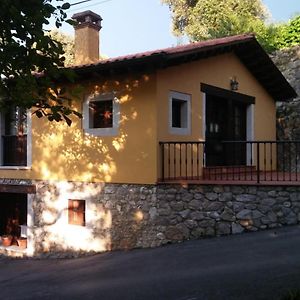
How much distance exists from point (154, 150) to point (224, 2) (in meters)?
19.5

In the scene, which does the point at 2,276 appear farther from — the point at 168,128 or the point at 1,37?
the point at 1,37

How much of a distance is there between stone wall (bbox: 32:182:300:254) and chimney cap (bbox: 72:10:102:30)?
5124 mm

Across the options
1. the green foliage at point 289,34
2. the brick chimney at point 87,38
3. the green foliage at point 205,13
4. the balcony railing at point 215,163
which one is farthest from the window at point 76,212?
the green foliage at point 205,13

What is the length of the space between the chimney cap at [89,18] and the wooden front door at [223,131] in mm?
4232

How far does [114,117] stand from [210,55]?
299 cm

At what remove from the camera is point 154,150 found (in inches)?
378

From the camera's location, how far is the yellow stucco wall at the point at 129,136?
9.67 metres

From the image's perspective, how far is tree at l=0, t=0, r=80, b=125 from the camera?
441cm

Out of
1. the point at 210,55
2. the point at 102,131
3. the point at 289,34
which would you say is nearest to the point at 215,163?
the point at 210,55

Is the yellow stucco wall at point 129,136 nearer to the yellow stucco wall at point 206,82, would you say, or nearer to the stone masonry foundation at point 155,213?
the yellow stucco wall at point 206,82

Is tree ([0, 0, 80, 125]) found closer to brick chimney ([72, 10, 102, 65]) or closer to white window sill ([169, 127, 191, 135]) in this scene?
white window sill ([169, 127, 191, 135])

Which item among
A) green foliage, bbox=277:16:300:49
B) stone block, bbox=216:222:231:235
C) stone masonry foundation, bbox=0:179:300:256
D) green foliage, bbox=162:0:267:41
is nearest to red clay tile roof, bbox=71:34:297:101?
stone masonry foundation, bbox=0:179:300:256

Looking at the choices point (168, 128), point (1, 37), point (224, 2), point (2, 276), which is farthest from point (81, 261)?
point (224, 2)

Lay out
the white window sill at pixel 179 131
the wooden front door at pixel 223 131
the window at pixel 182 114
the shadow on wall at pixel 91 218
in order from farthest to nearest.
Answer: the wooden front door at pixel 223 131 → the window at pixel 182 114 → the white window sill at pixel 179 131 → the shadow on wall at pixel 91 218
